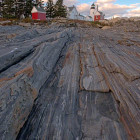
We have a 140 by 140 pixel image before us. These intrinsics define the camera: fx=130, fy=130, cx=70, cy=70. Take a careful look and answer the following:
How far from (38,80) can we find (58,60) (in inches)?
99.2

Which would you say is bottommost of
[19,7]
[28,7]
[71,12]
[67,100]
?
[67,100]

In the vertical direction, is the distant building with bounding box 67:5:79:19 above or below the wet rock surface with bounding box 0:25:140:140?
above

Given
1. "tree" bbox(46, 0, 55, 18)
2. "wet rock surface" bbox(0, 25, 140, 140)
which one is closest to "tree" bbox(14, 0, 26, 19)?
"tree" bbox(46, 0, 55, 18)

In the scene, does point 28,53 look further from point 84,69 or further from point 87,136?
point 87,136

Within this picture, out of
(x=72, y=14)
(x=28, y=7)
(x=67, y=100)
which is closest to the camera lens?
(x=67, y=100)

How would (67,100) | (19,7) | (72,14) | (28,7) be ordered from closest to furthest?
(67,100)
(19,7)
(28,7)
(72,14)

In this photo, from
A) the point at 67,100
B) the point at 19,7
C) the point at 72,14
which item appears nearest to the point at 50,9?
the point at 19,7

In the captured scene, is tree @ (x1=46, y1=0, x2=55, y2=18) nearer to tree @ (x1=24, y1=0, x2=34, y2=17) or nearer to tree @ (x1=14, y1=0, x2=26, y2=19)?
tree @ (x1=24, y1=0, x2=34, y2=17)

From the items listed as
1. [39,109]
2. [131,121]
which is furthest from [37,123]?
[131,121]

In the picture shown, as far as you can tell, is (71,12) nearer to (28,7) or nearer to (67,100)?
(28,7)


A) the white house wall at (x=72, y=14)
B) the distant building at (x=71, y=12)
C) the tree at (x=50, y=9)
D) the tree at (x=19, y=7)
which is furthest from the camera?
the white house wall at (x=72, y=14)

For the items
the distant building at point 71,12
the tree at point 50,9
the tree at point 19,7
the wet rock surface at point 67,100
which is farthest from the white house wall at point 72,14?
the wet rock surface at point 67,100

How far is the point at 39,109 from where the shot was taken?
3730 millimetres

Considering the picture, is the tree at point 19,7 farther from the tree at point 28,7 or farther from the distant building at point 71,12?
the distant building at point 71,12
